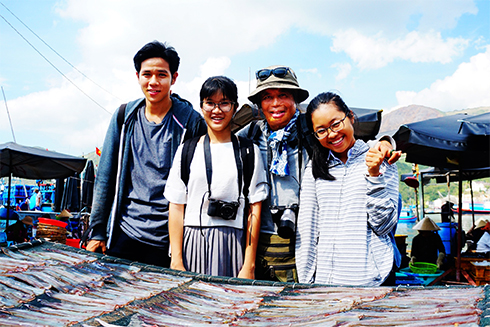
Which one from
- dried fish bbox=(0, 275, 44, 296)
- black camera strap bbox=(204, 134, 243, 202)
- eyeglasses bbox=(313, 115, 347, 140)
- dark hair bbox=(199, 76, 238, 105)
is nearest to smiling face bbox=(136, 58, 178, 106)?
dark hair bbox=(199, 76, 238, 105)

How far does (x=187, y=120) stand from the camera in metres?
2.78

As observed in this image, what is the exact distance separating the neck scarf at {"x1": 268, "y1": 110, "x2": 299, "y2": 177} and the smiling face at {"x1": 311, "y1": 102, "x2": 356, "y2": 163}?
297 mm

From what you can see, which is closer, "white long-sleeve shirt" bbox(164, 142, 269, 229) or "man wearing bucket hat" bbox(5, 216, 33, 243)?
"white long-sleeve shirt" bbox(164, 142, 269, 229)

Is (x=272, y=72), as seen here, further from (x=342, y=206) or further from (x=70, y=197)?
(x=70, y=197)

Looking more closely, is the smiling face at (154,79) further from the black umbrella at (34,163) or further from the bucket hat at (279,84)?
the black umbrella at (34,163)

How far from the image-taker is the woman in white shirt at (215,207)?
7.75 feet

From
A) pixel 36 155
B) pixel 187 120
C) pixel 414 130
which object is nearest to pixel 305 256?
pixel 187 120

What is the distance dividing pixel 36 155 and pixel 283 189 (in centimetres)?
854

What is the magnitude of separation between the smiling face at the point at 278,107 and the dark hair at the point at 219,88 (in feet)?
0.90

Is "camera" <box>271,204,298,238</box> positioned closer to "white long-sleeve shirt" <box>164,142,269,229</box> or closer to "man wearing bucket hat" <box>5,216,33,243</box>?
"white long-sleeve shirt" <box>164,142,269,229</box>

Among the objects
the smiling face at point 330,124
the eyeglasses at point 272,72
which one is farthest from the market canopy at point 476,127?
the smiling face at point 330,124

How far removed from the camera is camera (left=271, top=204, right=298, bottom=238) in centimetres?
237

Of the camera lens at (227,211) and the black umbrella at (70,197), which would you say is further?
the black umbrella at (70,197)

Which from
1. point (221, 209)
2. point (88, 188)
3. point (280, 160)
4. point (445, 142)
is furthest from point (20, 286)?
point (88, 188)
